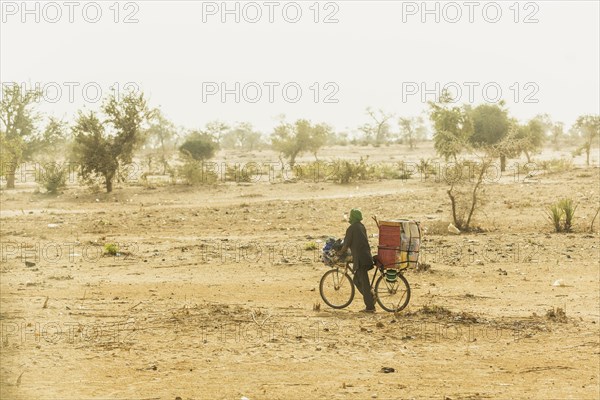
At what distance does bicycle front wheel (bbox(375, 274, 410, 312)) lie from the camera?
1127cm

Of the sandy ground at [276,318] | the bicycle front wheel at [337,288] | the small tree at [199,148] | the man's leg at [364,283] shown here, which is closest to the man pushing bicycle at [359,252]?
the man's leg at [364,283]

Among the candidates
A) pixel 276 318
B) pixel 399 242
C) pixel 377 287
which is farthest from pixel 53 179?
pixel 399 242

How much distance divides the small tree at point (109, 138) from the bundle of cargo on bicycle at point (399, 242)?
74.8ft

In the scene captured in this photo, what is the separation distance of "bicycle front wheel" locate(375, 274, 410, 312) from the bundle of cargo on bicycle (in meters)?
0.27

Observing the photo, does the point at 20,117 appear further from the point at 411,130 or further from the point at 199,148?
the point at 411,130

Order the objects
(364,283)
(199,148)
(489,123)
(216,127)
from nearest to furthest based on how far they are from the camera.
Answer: (364,283) < (489,123) < (199,148) < (216,127)

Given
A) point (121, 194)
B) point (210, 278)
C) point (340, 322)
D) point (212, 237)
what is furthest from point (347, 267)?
point (121, 194)

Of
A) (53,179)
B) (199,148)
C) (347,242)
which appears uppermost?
(199,148)

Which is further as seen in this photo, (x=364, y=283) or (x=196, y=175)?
(x=196, y=175)

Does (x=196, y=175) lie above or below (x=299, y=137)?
below

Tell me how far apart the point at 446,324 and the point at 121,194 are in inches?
896

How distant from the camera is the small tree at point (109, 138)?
104 ft

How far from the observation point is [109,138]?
32.6m

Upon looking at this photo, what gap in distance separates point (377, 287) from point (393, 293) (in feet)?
0.88
